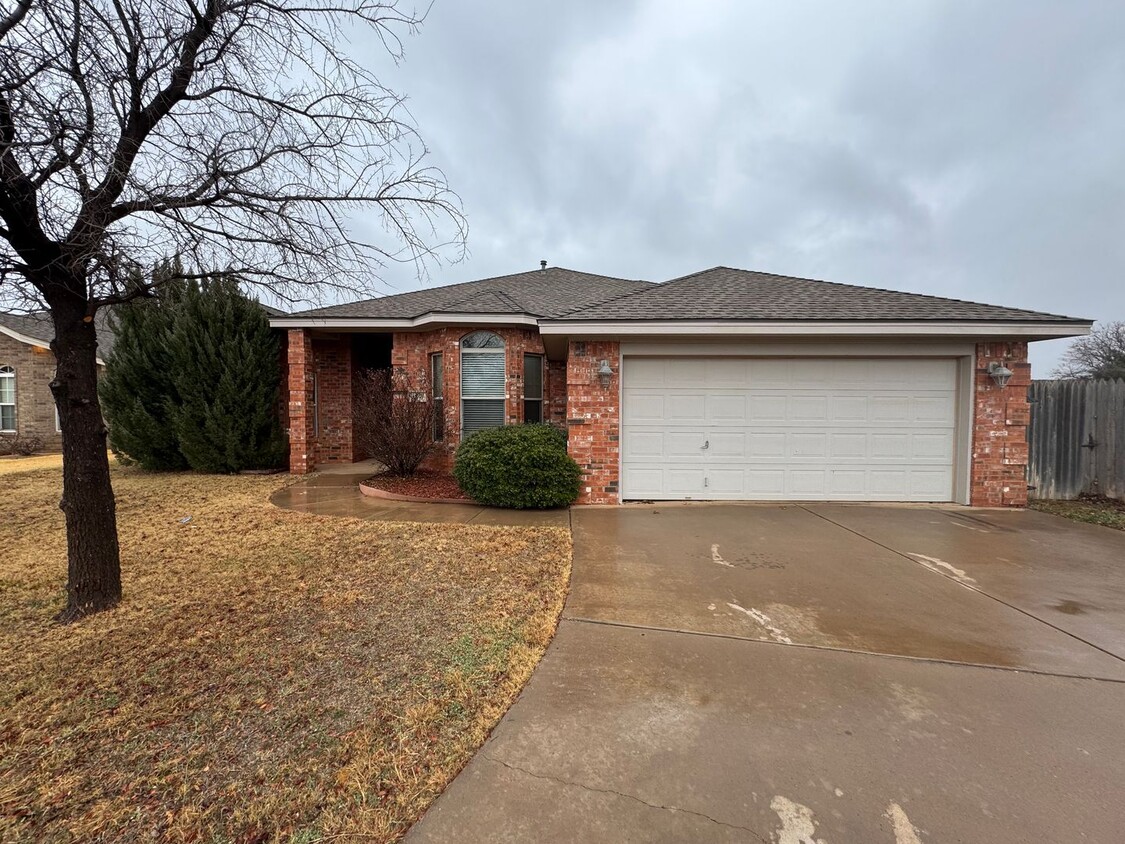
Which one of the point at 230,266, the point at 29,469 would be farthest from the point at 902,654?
the point at 29,469

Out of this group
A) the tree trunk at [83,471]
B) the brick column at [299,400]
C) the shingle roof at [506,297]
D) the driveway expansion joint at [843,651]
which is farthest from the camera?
the brick column at [299,400]

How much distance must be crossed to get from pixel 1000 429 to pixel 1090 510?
178cm

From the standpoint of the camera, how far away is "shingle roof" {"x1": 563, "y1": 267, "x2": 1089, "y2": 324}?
21.9 ft

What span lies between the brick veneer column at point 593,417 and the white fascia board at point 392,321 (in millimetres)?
2008

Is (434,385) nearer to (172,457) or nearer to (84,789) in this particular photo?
(172,457)

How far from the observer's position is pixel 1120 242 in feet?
54.6

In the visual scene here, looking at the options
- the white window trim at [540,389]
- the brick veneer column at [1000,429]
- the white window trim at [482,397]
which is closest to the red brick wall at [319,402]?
the white window trim at [482,397]

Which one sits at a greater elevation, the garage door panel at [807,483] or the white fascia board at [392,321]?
the white fascia board at [392,321]

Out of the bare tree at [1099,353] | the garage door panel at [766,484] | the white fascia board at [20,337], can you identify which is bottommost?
the garage door panel at [766,484]

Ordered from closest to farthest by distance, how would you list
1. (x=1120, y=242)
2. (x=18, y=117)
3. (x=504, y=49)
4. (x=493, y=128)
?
1. (x=18, y=117)
2. (x=504, y=49)
3. (x=493, y=128)
4. (x=1120, y=242)

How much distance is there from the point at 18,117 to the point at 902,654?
5888 mm

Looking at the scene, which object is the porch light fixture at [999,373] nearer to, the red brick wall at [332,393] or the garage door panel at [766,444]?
the garage door panel at [766,444]

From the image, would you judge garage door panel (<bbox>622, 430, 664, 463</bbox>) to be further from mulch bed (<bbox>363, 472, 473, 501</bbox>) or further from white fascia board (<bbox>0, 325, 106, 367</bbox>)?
white fascia board (<bbox>0, 325, 106, 367</bbox>)

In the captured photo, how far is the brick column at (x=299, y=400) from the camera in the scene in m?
9.73
